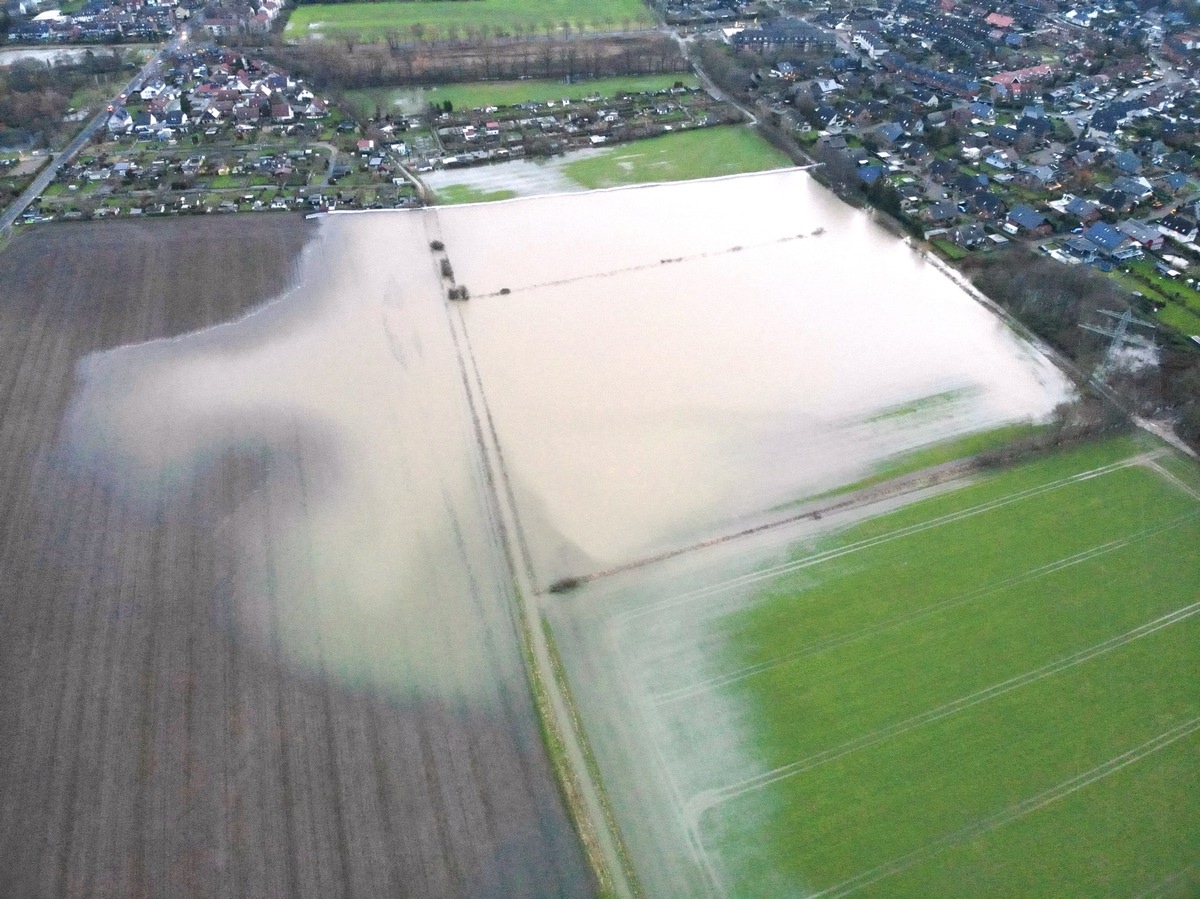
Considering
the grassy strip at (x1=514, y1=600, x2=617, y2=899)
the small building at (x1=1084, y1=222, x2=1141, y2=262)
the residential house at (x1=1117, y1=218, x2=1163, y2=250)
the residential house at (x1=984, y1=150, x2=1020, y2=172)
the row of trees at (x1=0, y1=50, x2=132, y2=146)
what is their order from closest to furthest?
the grassy strip at (x1=514, y1=600, x2=617, y2=899) → the small building at (x1=1084, y1=222, x2=1141, y2=262) → the residential house at (x1=1117, y1=218, x2=1163, y2=250) → the residential house at (x1=984, y1=150, x2=1020, y2=172) → the row of trees at (x1=0, y1=50, x2=132, y2=146)

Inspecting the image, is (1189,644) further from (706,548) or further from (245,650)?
(245,650)

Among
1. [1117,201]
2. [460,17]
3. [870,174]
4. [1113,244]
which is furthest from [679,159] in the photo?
[460,17]

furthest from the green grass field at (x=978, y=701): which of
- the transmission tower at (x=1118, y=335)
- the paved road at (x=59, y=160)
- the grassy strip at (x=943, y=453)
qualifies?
the paved road at (x=59, y=160)

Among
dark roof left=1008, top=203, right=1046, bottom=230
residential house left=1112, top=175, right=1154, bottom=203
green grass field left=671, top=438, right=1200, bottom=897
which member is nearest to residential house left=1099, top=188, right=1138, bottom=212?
residential house left=1112, top=175, right=1154, bottom=203

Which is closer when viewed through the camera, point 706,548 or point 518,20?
point 706,548

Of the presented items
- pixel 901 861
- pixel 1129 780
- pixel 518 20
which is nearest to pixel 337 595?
pixel 901 861

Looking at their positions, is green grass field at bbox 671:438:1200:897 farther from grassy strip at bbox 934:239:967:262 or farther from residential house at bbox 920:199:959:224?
residential house at bbox 920:199:959:224

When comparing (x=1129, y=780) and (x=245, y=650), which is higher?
(x=245, y=650)
